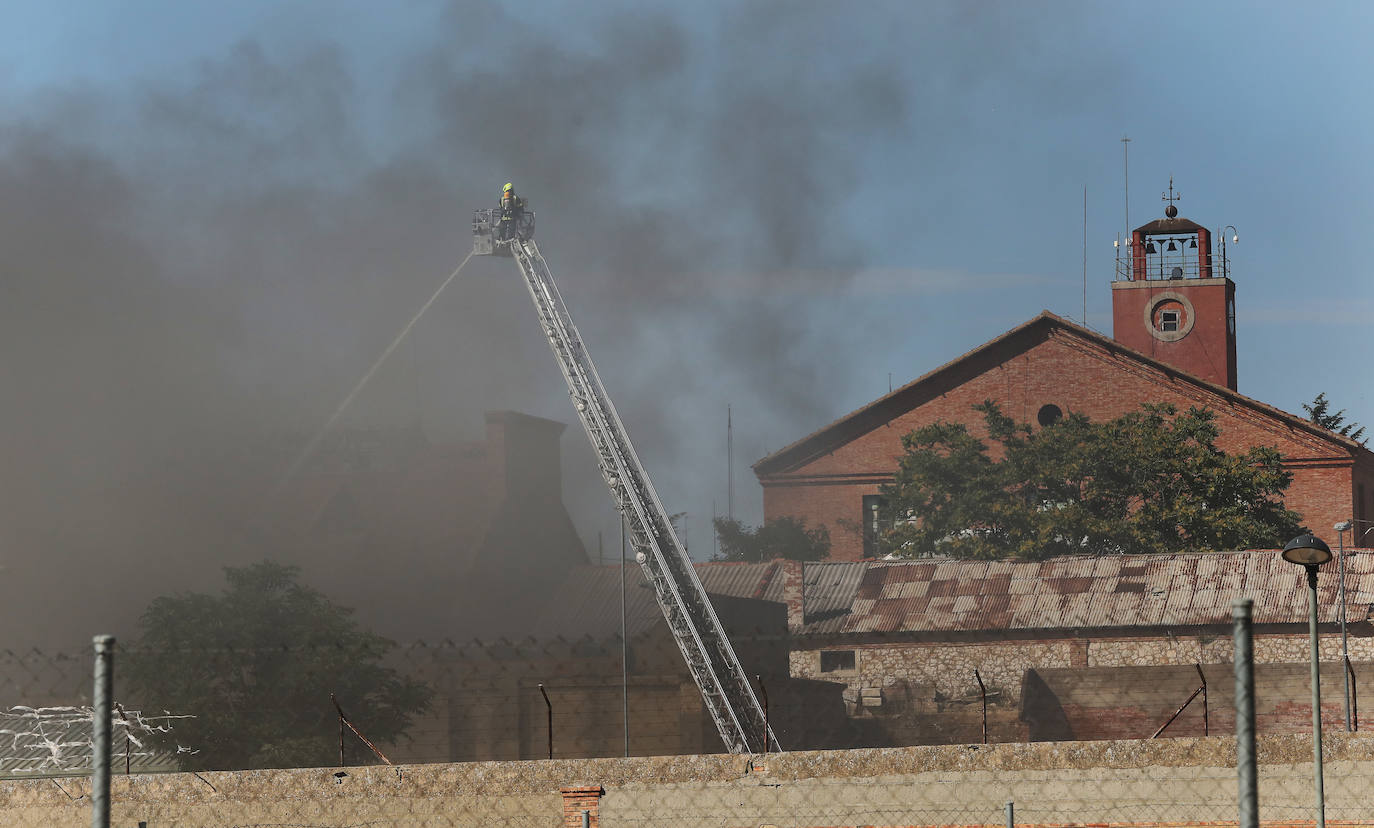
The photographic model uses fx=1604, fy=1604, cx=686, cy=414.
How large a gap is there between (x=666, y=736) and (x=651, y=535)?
18.3ft

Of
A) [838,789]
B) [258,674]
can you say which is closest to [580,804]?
[838,789]

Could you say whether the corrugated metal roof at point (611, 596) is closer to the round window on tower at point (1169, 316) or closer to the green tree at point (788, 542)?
the green tree at point (788, 542)

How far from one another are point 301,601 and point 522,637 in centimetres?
879

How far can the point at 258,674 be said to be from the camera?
3575 centimetres

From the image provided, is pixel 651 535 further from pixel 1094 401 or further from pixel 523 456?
pixel 1094 401

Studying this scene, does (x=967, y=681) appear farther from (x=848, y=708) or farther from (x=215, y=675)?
(x=215, y=675)

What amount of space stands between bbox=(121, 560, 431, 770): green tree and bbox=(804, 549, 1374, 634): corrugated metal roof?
14.3m

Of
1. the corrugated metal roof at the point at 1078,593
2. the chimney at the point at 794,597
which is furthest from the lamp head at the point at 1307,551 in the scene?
the chimney at the point at 794,597

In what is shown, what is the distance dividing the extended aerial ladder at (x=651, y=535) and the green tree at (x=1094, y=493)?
1274 centimetres

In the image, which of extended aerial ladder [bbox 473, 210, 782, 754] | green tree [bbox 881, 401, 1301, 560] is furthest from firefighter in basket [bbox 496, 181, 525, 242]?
green tree [bbox 881, 401, 1301, 560]

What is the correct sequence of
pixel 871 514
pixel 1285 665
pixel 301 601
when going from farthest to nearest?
pixel 871 514 → pixel 301 601 → pixel 1285 665

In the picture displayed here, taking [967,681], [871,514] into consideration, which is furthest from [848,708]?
[871,514]

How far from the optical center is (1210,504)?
166 ft

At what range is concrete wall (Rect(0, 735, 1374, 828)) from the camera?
12.2 metres
